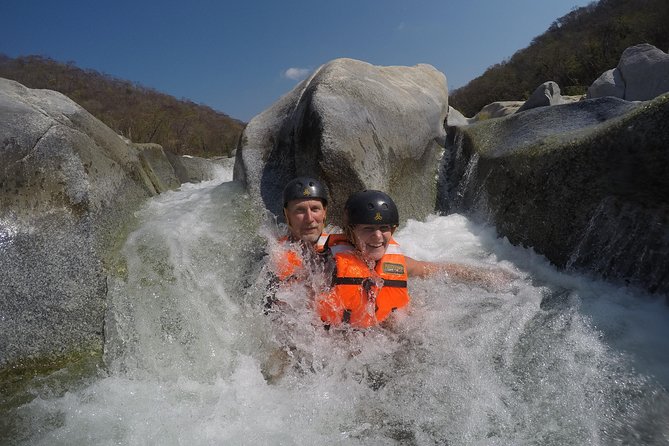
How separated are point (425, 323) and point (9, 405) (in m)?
3.19

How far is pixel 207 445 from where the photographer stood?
8.14ft

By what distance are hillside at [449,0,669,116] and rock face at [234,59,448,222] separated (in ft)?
61.7

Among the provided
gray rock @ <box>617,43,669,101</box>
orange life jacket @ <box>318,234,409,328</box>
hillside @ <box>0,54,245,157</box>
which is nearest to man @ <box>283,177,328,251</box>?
orange life jacket @ <box>318,234,409,328</box>

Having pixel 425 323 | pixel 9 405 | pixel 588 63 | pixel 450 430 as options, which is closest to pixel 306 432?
pixel 450 430

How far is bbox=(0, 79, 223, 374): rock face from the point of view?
12.2ft

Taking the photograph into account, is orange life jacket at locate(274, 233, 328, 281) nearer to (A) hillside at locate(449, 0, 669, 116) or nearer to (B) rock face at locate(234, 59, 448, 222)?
(B) rock face at locate(234, 59, 448, 222)

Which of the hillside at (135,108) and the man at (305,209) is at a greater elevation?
the hillside at (135,108)

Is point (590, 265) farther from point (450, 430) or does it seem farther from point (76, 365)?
point (76, 365)

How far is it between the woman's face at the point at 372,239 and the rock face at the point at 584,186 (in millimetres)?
1955

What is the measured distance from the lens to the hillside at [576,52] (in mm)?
24844

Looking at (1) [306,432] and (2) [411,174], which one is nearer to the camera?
(1) [306,432]

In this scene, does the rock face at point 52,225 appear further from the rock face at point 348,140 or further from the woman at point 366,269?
the woman at point 366,269

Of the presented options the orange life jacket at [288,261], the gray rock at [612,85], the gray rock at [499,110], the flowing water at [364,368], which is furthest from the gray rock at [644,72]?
the orange life jacket at [288,261]

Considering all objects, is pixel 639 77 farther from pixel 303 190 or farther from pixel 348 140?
pixel 303 190
